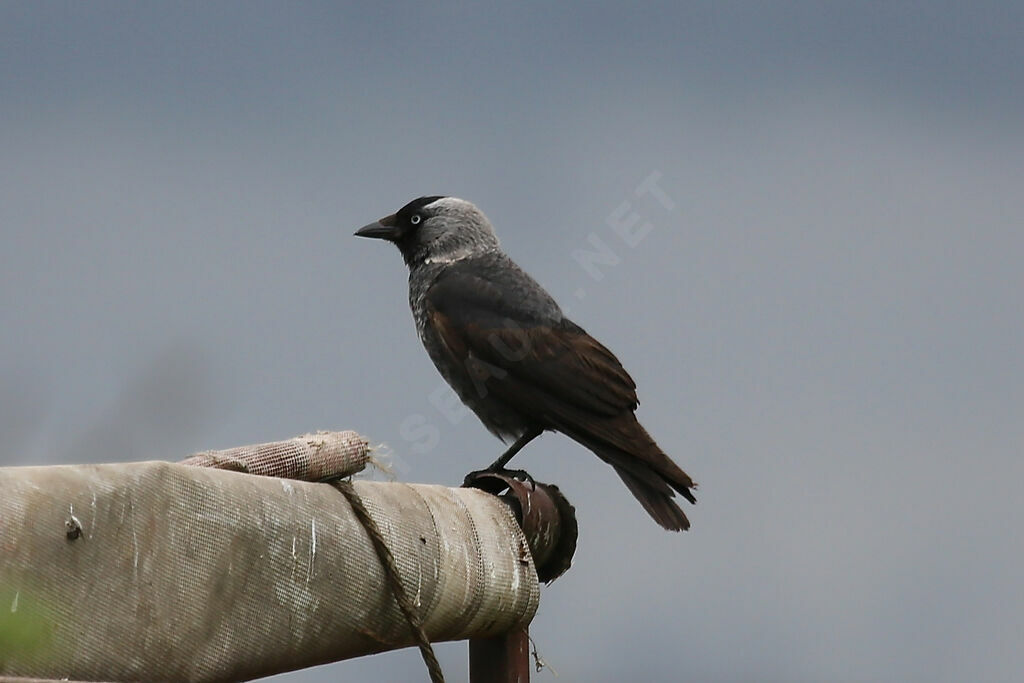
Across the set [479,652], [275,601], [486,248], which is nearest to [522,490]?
[479,652]

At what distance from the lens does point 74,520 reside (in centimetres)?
179

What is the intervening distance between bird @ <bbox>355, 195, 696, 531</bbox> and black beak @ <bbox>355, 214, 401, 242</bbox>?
1.49 feet

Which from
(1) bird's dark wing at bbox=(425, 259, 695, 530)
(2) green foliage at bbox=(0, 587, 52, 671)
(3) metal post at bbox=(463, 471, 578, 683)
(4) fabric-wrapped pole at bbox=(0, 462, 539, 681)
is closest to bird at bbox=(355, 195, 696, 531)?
(1) bird's dark wing at bbox=(425, 259, 695, 530)

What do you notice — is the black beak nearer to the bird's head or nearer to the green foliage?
the bird's head

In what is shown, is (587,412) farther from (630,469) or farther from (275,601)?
(275,601)

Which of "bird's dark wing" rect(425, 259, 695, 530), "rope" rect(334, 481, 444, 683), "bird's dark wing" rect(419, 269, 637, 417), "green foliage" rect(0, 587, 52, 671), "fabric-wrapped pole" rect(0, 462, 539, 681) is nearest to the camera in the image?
"green foliage" rect(0, 587, 52, 671)

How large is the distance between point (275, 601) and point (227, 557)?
0.59 ft

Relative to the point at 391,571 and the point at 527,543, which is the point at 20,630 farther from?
the point at 527,543

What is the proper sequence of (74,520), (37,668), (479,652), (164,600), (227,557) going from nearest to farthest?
(37,668), (74,520), (164,600), (227,557), (479,652)

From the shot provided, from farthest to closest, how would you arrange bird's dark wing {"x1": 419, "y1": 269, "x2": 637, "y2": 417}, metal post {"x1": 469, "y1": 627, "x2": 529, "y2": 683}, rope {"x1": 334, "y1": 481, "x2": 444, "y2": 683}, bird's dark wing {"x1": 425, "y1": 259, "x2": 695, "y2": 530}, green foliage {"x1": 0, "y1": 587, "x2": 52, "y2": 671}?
1. bird's dark wing {"x1": 419, "y1": 269, "x2": 637, "y2": 417}
2. bird's dark wing {"x1": 425, "y1": 259, "x2": 695, "y2": 530}
3. metal post {"x1": 469, "y1": 627, "x2": 529, "y2": 683}
4. rope {"x1": 334, "y1": 481, "x2": 444, "y2": 683}
5. green foliage {"x1": 0, "y1": 587, "x2": 52, "y2": 671}

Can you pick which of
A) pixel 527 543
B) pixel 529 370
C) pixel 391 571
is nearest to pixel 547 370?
pixel 529 370

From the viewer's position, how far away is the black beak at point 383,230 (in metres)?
6.48

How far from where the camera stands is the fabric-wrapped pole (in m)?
1.76

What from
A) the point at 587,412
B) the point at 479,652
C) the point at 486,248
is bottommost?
the point at 479,652
